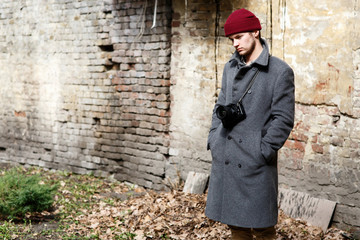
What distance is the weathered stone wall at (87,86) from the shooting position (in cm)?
635

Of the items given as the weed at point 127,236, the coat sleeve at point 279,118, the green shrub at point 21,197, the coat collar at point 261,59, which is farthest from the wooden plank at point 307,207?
the green shrub at point 21,197

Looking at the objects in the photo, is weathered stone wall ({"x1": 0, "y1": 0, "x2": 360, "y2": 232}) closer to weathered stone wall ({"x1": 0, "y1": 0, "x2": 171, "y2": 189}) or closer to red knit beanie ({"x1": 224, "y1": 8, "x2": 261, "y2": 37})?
weathered stone wall ({"x1": 0, "y1": 0, "x2": 171, "y2": 189})

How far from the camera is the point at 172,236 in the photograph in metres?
4.54

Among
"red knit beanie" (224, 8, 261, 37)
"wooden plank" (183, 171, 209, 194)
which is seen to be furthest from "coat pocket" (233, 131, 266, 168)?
"wooden plank" (183, 171, 209, 194)

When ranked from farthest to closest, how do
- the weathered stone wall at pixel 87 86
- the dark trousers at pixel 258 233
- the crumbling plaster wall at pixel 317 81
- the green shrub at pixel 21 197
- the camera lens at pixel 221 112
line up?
the weathered stone wall at pixel 87 86 → the green shrub at pixel 21 197 → the crumbling plaster wall at pixel 317 81 → the dark trousers at pixel 258 233 → the camera lens at pixel 221 112

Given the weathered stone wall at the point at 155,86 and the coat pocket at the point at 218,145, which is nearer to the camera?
the coat pocket at the point at 218,145

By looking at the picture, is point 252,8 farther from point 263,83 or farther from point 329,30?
point 263,83

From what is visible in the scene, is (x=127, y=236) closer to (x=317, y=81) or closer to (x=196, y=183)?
(x=196, y=183)

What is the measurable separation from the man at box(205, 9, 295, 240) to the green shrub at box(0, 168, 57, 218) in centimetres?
281

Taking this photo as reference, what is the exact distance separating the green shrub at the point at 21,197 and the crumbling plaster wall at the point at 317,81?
91.2 inches

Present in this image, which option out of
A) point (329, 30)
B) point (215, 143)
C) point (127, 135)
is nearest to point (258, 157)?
point (215, 143)

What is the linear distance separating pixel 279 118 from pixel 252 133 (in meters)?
0.20

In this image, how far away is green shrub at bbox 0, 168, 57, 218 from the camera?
16.7ft

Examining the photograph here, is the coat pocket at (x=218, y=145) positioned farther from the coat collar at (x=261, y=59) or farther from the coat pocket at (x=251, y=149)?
the coat collar at (x=261, y=59)
